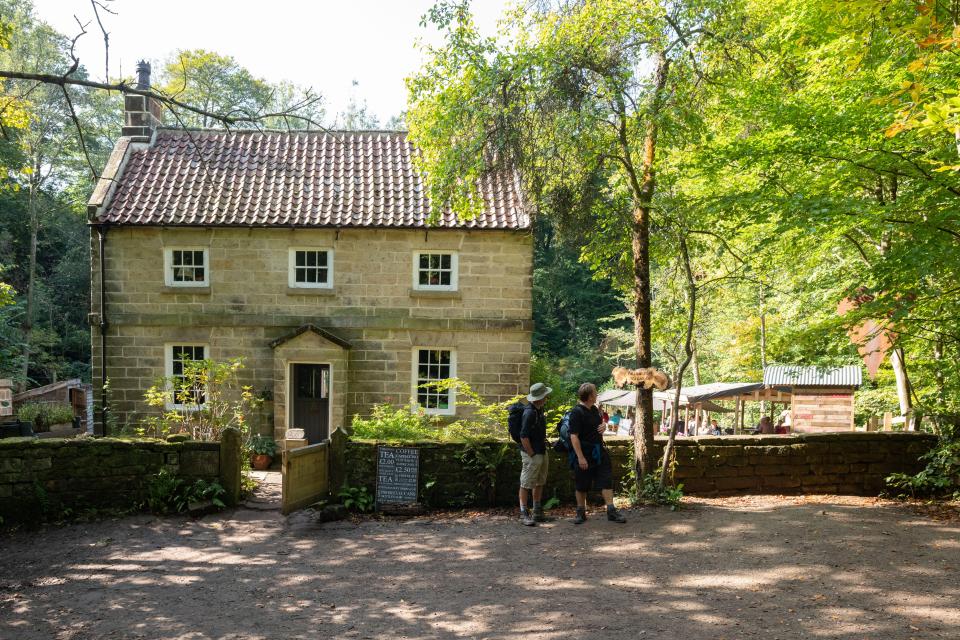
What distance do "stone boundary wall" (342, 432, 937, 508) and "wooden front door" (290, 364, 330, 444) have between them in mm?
6115

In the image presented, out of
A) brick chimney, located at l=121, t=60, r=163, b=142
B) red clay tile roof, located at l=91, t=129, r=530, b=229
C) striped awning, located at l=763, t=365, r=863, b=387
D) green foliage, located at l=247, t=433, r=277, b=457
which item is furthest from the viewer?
brick chimney, located at l=121, t=60, r=163, b=142

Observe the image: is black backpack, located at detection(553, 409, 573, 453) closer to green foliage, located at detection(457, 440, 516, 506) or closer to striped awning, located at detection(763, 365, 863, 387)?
green foliage, located at detection(457, 440, 516, 506)

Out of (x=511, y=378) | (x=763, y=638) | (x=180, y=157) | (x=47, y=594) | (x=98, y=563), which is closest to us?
(x=763, y=638)

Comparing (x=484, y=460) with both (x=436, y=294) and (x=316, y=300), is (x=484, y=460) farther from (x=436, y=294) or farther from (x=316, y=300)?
(x=316, y=300)

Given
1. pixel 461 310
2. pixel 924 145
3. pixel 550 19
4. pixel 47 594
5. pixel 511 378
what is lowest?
pixel 47 594

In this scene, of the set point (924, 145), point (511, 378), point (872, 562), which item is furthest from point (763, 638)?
point (511, 378)

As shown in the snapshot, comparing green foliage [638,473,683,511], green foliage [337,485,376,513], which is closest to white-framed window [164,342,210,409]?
green foliage [337,485,376,513]

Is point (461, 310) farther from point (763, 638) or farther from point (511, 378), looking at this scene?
point (763, 638)

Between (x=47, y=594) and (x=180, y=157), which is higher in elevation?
(x=180, y=157)

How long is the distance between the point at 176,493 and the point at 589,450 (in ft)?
19.1

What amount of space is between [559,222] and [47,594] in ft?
25.4

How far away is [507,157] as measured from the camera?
10.1 m

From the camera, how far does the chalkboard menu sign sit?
32.7 ft

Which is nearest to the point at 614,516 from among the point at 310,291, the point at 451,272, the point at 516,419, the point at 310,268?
the point at 516,419
